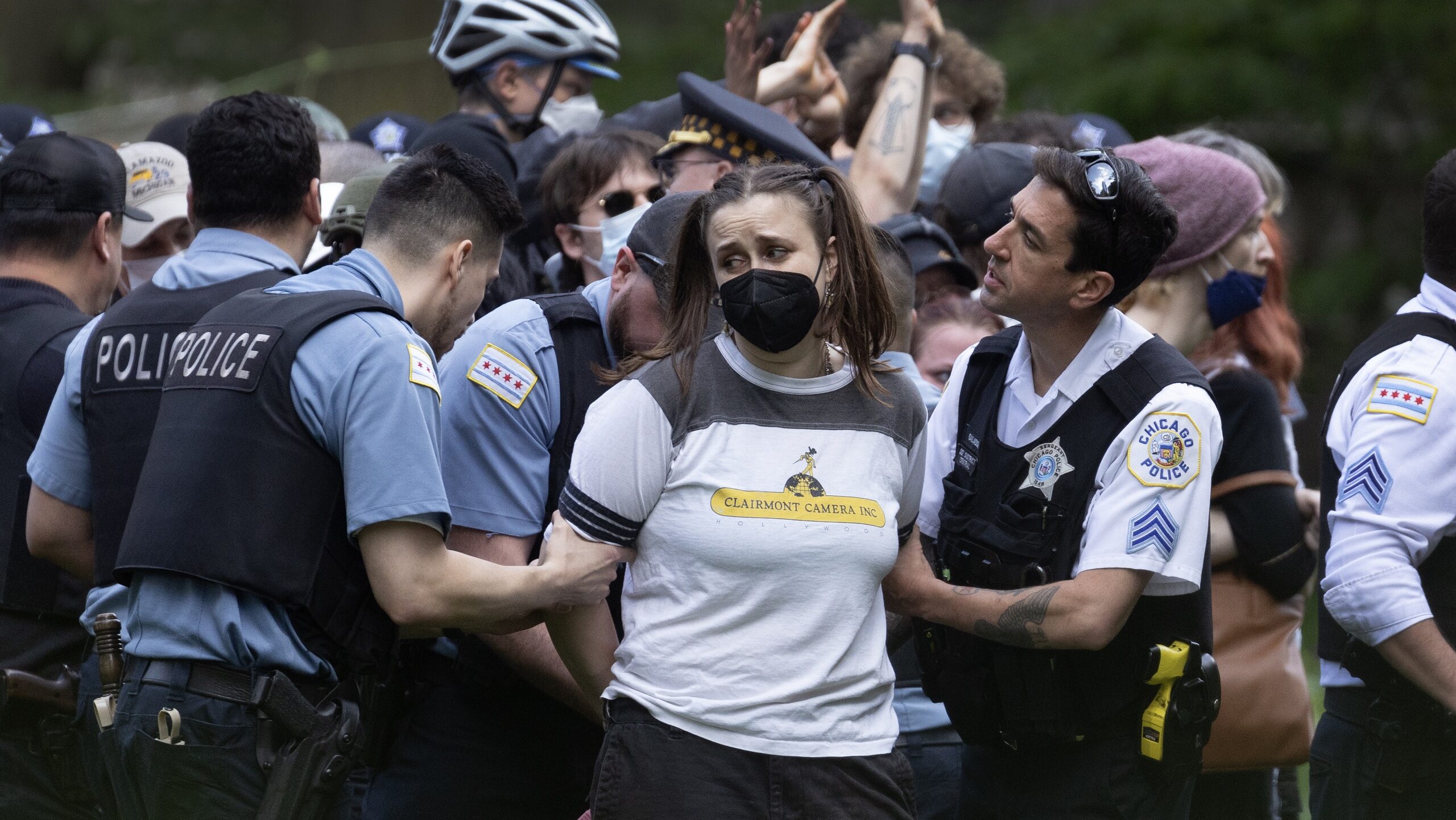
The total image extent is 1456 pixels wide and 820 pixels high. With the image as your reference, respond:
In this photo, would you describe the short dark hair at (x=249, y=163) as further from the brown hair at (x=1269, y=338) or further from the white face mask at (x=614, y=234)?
the brown hair at (x=1269, y=338)

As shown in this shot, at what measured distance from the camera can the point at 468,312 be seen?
3604mm

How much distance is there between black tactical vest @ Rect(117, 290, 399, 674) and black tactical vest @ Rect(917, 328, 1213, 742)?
141 cm

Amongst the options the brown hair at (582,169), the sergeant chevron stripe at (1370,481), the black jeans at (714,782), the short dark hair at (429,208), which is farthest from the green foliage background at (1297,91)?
the black jeans at (714,782)

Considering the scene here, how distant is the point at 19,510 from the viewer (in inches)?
154

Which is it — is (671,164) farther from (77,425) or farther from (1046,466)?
(77,425)

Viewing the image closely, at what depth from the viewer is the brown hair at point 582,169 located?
4.70 meters

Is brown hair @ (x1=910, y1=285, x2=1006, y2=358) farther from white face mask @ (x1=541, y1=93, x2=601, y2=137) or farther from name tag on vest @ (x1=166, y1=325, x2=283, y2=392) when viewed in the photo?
name tag on vest @ (x1=166, y1=325, x2=283, y2=392)

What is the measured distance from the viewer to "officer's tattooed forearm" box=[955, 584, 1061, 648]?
10.3 feet

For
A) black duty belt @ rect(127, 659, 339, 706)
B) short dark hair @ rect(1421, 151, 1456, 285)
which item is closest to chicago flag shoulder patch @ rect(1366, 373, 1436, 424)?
short dark hair @ rect(1421, 151, 1456, 285)

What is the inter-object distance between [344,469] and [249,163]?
1031mm

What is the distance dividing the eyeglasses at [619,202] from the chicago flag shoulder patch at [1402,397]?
2145mm

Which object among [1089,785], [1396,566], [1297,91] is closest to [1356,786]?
[1396,566]

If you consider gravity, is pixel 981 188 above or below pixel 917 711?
above

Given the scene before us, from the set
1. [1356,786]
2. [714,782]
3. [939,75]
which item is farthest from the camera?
[939,75]
